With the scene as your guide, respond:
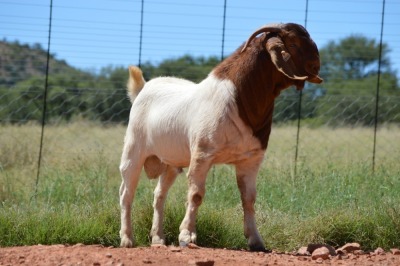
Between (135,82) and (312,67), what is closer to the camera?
(312,67)

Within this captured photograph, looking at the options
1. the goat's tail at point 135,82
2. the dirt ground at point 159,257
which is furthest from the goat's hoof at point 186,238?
the goat's tail at point 135,82

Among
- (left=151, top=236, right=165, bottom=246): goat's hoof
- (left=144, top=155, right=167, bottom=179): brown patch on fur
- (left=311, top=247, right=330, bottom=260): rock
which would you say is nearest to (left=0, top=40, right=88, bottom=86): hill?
(left=144, top=155, right=167, bottom=179): brown patch on fur

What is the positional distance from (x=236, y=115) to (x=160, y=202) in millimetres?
1510

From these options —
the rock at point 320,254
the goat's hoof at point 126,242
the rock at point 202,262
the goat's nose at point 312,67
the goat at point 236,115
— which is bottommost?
the goat's hoof at point 126,242

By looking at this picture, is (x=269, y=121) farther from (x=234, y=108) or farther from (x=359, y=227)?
(x=359, y=227)

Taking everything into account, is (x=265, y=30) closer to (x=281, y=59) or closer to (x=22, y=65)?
(x=281, y=59)

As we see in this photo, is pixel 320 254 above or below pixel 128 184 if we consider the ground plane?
below

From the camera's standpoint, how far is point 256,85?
7672mm

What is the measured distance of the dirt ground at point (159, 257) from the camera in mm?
6438

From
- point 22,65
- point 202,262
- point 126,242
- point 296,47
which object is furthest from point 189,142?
point 22,65

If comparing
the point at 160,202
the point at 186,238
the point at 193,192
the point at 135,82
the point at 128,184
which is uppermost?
the point at 135,82

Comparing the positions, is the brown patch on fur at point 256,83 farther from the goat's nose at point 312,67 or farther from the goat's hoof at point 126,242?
the goat's hoof at point 126,242

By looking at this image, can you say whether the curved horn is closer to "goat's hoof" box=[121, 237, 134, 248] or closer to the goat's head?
the goat's head

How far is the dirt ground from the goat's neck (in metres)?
1.18
